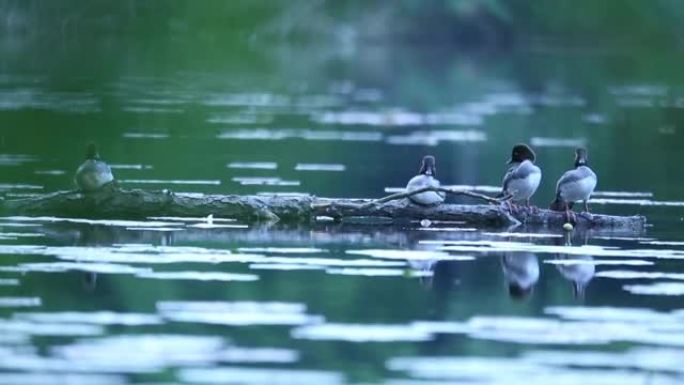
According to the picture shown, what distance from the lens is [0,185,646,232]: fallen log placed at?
21.4 metres

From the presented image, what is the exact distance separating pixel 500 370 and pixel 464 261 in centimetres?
534

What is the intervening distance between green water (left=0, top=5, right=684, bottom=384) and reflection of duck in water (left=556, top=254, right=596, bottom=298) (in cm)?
3

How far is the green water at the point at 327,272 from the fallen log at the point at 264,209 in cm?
22

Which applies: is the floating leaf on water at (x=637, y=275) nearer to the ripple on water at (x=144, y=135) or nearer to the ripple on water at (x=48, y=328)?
the ripple on water at (x=48, y=328)

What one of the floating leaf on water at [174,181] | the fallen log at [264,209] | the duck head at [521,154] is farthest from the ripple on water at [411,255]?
the floating leaf on water at [174,181]

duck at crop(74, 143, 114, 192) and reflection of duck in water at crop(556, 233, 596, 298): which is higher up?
duck at crop(74, 143, 114, 192)

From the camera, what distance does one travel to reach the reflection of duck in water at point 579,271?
17628 millimetres

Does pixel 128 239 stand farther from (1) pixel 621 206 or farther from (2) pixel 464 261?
(1) pixel 621 206

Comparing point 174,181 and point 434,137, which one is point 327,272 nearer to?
point 174,181

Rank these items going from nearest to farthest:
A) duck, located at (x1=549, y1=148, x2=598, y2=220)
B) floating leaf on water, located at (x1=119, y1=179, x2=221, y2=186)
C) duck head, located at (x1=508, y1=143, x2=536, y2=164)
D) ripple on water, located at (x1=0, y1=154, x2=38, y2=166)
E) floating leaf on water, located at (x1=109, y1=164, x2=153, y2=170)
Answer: duck, located at (x1=549, y1=148, x2=598, y2=220) < duck head, located at (x1=508, y1=143, x2=536, y2=164) < floating leaf on water, located at (x1=119, y1=179, x2=221, y2=186) < floating leaf on water, located at (x1=109, y1=164, x2=153, y2=170) < ripple on water, located at (x1=0, y1=154, x2=38, y2=166)

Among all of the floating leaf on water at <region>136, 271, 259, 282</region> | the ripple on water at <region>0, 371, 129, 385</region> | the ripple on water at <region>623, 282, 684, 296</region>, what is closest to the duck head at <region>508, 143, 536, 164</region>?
the ripple on water at <region>623, 282, 684, 296</region>

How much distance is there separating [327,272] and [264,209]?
3.44 meters

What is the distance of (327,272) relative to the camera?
18062 millimetres

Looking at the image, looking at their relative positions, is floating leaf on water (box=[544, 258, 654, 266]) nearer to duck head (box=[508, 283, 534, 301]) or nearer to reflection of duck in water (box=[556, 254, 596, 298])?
reflection of duck in water (box=[556, 254, 596, 298])
